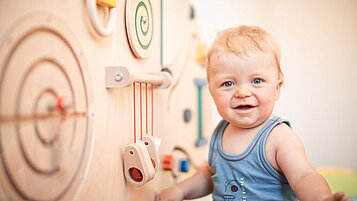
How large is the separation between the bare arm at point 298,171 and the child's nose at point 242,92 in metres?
0.13

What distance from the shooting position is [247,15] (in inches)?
88.4

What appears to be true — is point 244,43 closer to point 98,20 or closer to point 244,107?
point 244,107

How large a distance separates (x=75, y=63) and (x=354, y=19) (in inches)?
78.5

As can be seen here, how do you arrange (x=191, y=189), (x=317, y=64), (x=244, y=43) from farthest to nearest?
(x=317, y=64) < (x=191, y=189) < (x=244, y=43)

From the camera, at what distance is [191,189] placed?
0.95 m

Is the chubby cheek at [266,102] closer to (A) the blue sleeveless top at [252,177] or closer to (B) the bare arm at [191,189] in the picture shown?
(A) the blue sleeveless top at [252,177]

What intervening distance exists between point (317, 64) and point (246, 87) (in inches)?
58.4

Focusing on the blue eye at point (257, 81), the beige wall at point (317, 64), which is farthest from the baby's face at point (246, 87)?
the beige wall at point (317, 64)

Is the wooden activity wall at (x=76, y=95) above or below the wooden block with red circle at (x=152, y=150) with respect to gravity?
above

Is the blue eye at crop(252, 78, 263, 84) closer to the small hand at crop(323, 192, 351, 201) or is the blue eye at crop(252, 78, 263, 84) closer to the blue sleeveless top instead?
the blue sleeveless top

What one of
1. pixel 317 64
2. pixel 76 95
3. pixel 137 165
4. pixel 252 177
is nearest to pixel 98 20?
pixel 76 95

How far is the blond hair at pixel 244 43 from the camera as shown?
2.71ft

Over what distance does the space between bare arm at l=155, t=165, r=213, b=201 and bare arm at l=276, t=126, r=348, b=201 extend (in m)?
0.27

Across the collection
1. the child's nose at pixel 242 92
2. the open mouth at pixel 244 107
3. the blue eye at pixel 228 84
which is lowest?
the open mouth at pixel 244 107
